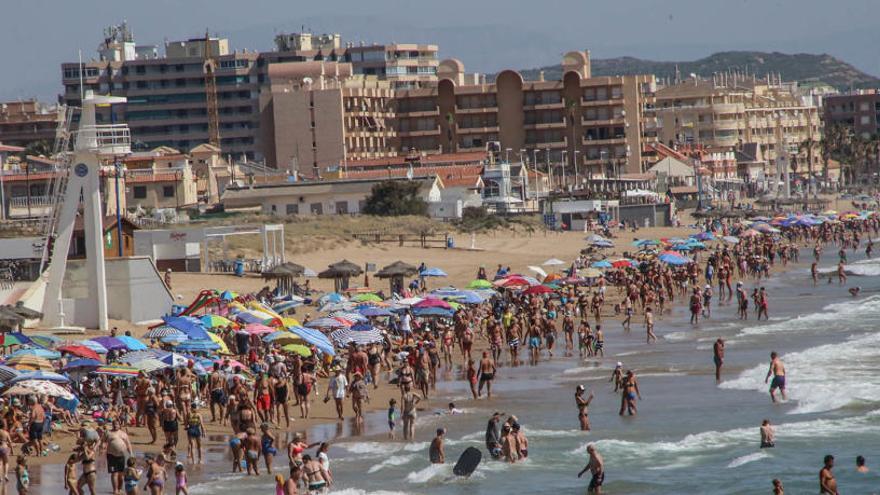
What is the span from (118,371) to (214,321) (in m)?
5.36

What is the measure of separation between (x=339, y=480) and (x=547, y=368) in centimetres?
1194

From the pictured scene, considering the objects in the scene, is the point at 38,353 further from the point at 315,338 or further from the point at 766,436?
the point at 766,436

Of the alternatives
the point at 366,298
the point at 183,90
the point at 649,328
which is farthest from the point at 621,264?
the point at 183,90

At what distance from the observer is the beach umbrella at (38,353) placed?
23.5 m

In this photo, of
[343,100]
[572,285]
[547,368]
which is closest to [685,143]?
[343,100]

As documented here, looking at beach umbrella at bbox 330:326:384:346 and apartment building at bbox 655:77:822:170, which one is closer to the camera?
beach umbrella at bbox 330:326:384:346

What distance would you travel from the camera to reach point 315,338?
2755 cm

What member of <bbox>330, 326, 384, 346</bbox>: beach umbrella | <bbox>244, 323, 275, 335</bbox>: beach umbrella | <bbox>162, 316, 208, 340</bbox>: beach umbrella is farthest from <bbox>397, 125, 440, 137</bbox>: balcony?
<bbox>162, 316, 208, 340</bbox>: beach umbrella

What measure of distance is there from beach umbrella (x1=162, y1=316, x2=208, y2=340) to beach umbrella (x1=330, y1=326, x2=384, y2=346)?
276cm

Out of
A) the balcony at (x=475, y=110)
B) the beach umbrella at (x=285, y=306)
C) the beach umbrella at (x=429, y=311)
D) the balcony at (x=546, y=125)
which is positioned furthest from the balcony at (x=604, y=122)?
the beach umbrella at (x=429, y=311)

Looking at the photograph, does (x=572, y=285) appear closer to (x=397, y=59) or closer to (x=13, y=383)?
(x=13, y=383)

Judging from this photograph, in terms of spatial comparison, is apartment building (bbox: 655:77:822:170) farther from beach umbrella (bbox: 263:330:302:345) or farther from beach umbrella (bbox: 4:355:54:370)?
beach umbrella (bbox: 4:355:54:370)

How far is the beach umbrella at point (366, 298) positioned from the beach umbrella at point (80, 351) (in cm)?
1124

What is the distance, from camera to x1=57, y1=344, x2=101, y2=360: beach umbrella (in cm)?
2417
